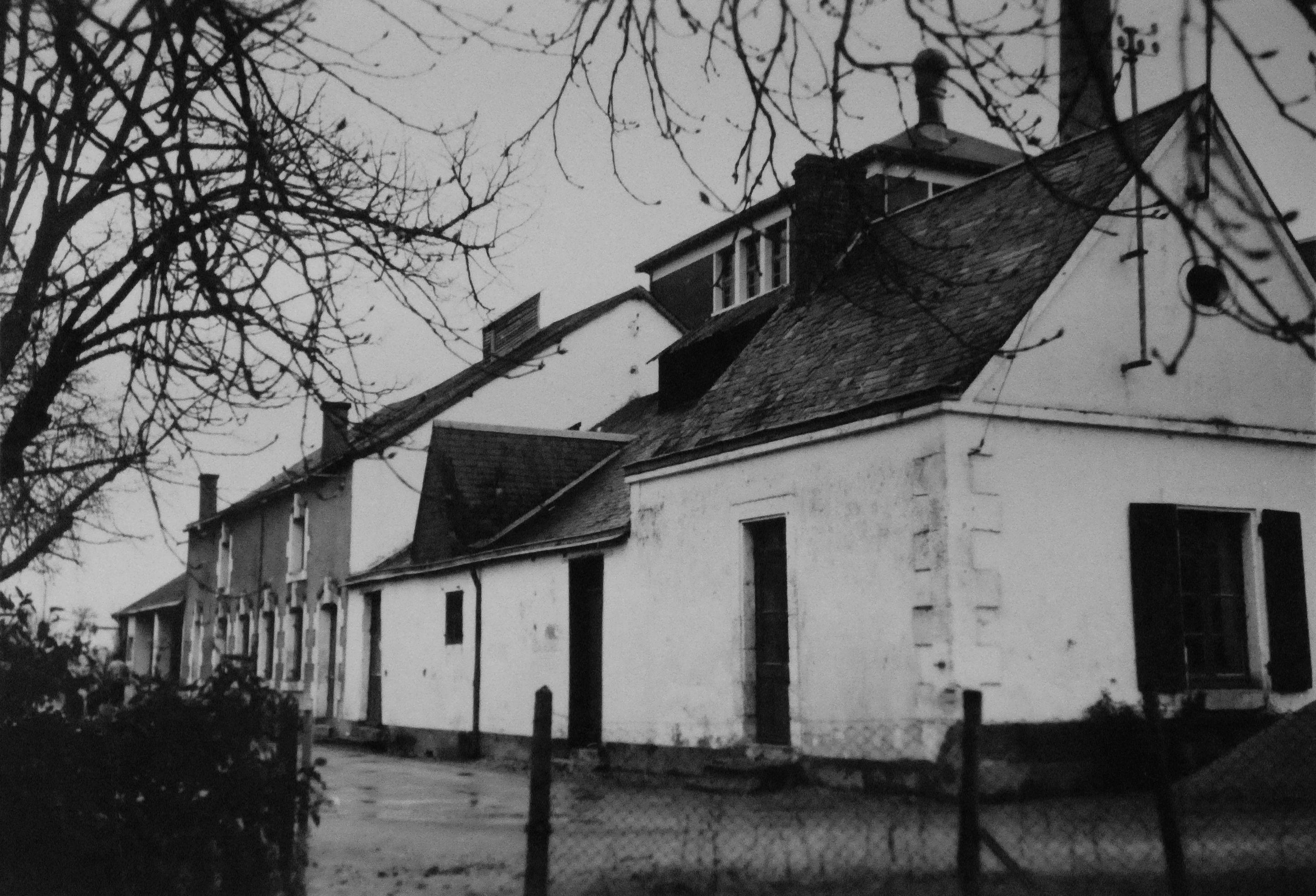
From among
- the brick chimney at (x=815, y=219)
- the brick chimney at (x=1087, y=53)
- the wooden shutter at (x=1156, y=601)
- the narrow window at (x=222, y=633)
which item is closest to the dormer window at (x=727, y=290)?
the brick chimney at (x=815, y=219)

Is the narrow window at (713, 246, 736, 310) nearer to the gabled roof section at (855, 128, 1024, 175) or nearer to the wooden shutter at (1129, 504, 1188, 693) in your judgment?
the gabled roof section at (855, 128, 1024, 175)

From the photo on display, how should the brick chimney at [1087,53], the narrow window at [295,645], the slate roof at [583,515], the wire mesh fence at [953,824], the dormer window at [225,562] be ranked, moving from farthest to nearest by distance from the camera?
the dormer window at [225,562], the narrow window at [295,645], the slate roof at [583,515], the wire mesh fence at [953,824], the brick chimney at [1087,53]

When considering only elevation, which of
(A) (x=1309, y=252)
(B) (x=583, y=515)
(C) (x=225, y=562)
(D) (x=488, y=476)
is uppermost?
(A) (x=1309, y=252)

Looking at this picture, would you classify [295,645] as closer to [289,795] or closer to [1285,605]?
[1285,605]

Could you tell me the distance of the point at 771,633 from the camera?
625 inches

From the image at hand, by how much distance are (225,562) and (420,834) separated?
92.1ft

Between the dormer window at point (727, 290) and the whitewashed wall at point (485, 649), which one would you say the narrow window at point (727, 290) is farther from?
the whitewashed wall at point (485, 649)

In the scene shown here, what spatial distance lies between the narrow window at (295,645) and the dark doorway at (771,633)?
18.3 metres

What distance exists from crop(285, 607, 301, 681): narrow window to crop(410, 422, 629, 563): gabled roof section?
27.0ft

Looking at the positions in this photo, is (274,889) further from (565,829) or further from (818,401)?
(818,401)

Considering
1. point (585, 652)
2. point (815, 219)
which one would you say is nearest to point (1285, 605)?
point (815, 219)

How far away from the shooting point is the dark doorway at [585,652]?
758 inches

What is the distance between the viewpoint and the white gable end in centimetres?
1398

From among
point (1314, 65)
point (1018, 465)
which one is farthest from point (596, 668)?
point (1314, 65)
